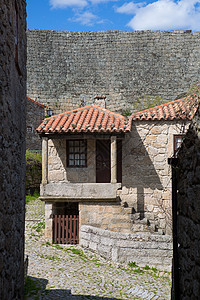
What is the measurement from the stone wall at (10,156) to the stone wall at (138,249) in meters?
5.13

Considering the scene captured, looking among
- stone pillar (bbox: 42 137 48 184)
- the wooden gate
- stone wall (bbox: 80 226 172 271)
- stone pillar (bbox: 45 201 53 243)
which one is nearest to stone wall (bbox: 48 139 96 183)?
stone pillar (bbox: 42 137 48 184)

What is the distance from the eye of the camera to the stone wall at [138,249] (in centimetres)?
841

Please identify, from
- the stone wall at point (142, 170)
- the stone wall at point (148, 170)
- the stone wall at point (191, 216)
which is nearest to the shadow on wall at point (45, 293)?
the stone wall at point (191, 216)

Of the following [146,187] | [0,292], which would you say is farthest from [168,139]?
[0,292]

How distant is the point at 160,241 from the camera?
8609 millimetres

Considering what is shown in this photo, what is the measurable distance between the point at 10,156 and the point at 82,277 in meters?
4.98

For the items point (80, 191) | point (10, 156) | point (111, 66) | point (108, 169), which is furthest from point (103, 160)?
point (111, 66)

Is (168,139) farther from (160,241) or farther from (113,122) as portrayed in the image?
(160,241)

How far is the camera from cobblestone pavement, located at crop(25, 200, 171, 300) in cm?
643

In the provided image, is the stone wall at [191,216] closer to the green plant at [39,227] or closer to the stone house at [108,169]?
the stone house at [108,169]

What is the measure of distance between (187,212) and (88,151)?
8366 mm

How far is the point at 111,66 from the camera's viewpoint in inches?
979

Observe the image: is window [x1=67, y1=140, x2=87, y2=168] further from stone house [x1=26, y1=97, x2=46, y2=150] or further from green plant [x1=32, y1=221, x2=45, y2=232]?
stone house [x1=26, y1=97, x2=46, y2=150]

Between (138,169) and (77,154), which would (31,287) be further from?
(138,169)
